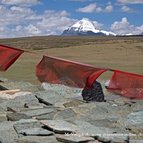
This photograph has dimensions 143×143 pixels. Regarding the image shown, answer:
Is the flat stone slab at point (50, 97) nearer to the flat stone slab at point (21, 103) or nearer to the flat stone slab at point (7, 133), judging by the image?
the flat stone slab at point (21, 103)

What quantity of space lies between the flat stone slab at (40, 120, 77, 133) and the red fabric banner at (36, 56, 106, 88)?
2337mm

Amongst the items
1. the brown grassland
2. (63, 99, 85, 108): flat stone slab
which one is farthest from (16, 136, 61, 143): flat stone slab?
the brown grassland

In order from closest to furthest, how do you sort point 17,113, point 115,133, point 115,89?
point 115,133 < point 17,113 < point 115,89

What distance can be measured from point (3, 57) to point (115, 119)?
386 cm

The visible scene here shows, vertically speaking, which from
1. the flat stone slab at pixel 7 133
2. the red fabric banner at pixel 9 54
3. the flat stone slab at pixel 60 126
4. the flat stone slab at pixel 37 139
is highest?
the red fabric banner at pixel 9 54

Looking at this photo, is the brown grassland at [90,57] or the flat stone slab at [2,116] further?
the brown grassland at [90,57]

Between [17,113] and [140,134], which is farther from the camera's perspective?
[17,113]

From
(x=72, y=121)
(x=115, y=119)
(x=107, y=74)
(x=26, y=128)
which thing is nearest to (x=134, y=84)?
(x=115, y=119)

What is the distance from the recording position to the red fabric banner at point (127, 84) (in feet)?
35.6

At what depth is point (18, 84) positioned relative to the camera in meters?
13.5

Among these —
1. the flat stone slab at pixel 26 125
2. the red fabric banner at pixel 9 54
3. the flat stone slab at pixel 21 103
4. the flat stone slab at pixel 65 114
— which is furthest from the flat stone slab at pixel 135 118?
the red fabric banner at pixel 9 54

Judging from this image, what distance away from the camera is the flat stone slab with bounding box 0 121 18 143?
7.37 metres

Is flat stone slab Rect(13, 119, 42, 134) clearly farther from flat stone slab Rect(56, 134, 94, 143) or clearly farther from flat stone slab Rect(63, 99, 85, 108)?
flat stone slab Rect(63, 99, 85, 108)

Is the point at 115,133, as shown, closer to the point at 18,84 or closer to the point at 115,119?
the point at 115,119
